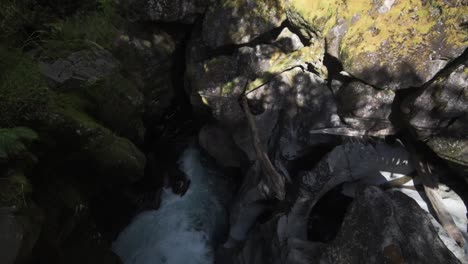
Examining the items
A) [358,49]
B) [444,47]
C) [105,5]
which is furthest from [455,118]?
[105,5]

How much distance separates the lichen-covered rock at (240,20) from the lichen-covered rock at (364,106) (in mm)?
2331

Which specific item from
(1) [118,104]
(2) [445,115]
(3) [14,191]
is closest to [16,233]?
(3) [14,191]

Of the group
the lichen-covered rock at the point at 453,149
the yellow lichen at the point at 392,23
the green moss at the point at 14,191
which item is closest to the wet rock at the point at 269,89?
the yellow lichen at the point at 392,23

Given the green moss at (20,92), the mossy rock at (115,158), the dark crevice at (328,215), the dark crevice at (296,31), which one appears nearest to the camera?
the green moss at (20,92)

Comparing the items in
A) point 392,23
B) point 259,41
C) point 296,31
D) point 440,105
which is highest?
point 392,23

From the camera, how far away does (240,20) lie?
23.5ft

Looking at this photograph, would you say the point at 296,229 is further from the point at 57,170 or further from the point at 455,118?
the point at 57,170

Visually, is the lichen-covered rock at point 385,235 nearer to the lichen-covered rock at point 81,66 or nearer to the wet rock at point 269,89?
the wet rock at point 269,89

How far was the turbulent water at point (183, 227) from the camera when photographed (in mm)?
7211

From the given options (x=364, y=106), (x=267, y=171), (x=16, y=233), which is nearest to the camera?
(x=16, y=233)

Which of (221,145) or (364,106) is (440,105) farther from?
(221,145)

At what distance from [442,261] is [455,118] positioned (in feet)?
8.27

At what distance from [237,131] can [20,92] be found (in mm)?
4662

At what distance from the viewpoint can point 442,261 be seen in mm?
4270
